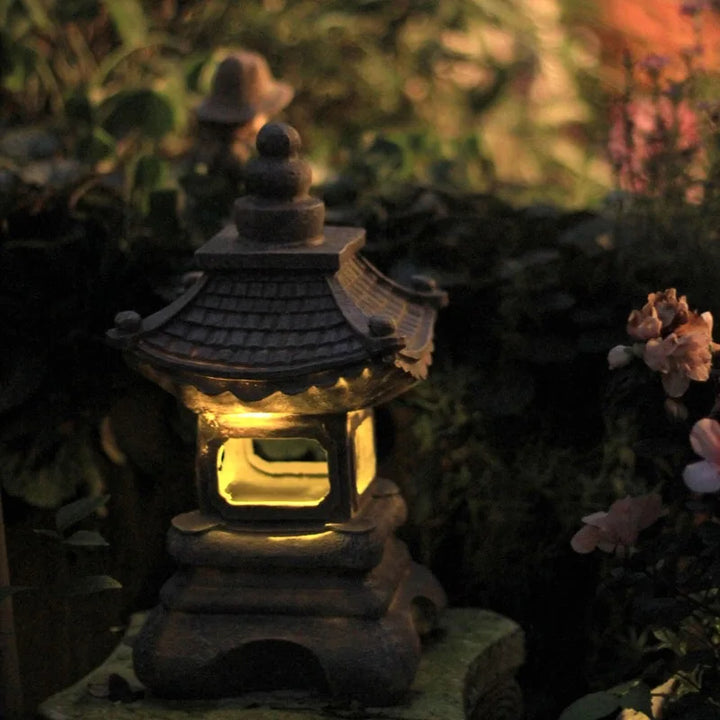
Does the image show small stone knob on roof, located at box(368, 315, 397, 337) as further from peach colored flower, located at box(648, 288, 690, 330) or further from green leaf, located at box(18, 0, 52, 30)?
green leaf, located at box(18, 0, 52, 30)

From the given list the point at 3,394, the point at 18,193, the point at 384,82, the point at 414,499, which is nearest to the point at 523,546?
the point at 414,499

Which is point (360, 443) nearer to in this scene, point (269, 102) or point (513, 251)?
point (513, 251)

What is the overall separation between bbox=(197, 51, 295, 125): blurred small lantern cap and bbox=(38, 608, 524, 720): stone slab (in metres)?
1.34

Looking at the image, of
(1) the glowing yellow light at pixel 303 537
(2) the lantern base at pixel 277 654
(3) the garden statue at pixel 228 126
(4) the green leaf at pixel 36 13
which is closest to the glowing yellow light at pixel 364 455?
(1) the glowing yellow light at pixel 303 537

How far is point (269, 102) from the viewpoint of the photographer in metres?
3.68

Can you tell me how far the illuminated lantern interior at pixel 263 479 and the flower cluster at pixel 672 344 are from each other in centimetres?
67

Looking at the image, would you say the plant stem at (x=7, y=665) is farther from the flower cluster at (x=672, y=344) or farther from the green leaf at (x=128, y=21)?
the green leaf at (x=128, y=21)

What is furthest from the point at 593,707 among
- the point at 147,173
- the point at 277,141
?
the point at 147,173

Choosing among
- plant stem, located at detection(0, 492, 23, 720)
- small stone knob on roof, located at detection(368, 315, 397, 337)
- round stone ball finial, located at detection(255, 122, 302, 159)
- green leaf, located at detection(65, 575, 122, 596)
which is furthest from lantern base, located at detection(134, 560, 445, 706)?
round stone ball finial, located at detection(255, 122, 302, 159)

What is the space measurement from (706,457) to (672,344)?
0.21 meters

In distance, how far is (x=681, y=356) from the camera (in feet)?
7.76

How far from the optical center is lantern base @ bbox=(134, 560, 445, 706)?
2.55 meters

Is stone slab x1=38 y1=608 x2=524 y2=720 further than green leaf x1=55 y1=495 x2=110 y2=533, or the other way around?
green leaf x1=55 y1=495 x2=110 y2=533

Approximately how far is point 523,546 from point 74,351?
1164 millimetres
